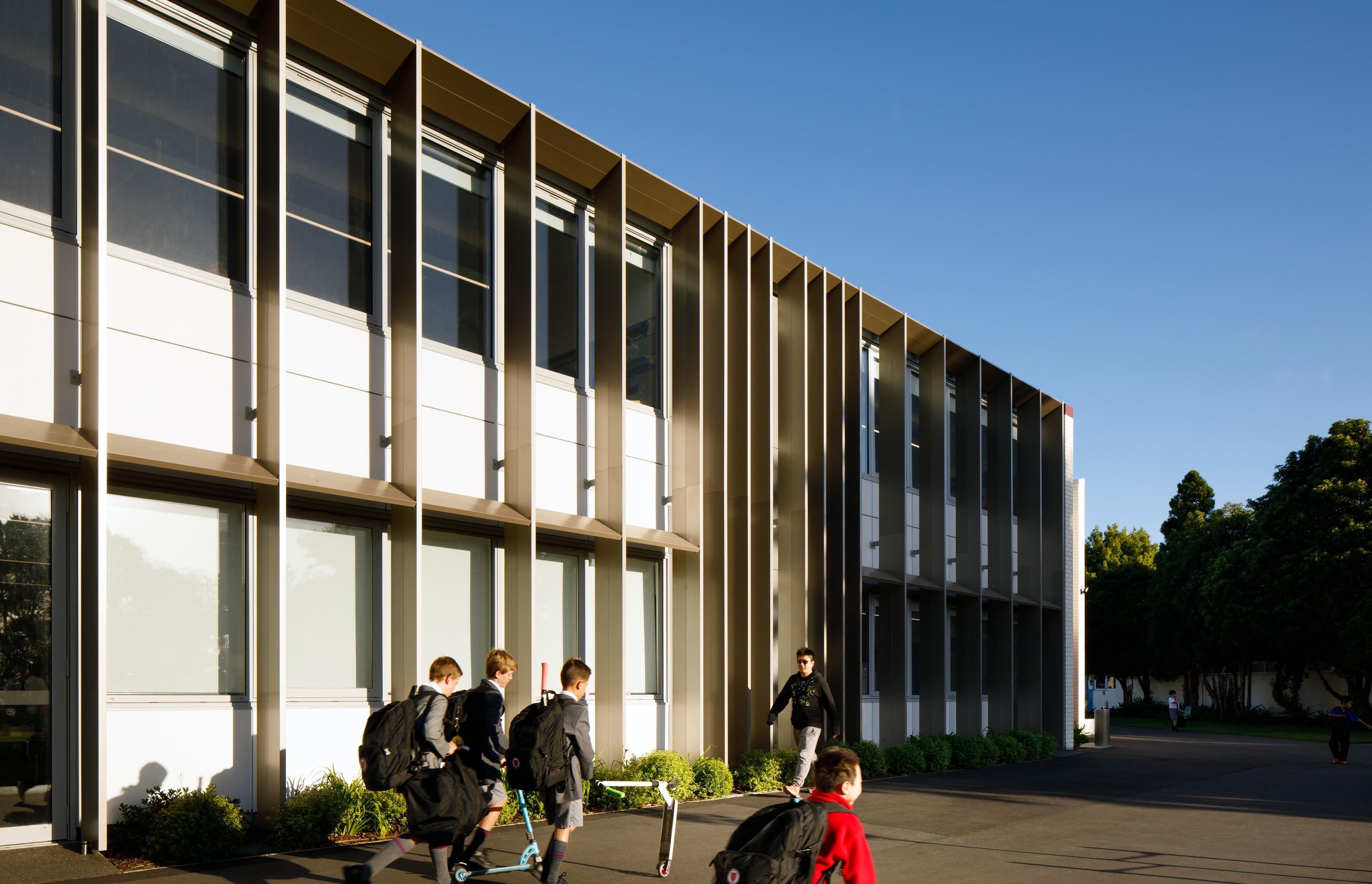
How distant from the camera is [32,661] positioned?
9766 mm

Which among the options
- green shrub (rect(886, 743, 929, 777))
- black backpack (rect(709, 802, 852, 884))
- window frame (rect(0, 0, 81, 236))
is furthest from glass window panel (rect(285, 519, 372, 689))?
green shrub (rect(886, 743, 929, 777))

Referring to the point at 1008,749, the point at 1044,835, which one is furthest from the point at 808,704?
the point at 1008,749

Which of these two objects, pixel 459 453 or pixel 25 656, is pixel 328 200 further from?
pixel 25 656

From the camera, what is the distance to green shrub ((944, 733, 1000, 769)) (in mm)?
22766

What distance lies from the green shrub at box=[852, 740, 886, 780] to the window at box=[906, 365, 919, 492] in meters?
6.41

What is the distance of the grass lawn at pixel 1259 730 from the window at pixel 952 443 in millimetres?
21620

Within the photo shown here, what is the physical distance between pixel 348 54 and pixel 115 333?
4.28 m

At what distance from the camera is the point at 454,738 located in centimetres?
843

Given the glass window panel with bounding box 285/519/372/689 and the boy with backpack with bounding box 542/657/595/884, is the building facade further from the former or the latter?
the boy with backpack with bounding box 542/657/595/884

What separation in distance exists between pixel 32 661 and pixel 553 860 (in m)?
4.89

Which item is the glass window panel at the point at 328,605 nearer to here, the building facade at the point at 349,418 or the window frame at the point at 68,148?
the building facade at the point at 349,418

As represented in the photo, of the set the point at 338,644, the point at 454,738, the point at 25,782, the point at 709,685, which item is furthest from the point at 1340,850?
the point at 25,782

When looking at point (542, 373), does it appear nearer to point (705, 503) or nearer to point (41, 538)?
point (705, 503)

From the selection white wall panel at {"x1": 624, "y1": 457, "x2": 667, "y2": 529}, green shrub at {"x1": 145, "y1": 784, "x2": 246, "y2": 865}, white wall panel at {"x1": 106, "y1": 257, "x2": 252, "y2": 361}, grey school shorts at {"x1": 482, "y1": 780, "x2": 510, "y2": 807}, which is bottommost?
green shrub at {"x1": 145, "y1": 784, "x2": 246, "y2": 865}
